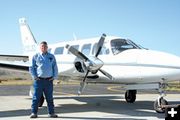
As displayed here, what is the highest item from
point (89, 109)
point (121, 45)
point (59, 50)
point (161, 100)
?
point (121, 45)

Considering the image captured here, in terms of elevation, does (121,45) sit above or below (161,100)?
above

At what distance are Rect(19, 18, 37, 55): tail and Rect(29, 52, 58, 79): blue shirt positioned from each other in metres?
10.3

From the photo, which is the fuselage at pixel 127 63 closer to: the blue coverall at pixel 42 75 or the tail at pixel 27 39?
the blue coverall at pixel 42 75

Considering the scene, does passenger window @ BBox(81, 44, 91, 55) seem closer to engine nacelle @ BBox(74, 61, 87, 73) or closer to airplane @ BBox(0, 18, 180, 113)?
airplane @ BBox(0, 18, 180, 113)

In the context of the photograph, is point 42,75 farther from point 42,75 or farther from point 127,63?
point 127,63

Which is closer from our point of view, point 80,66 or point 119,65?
point 119,65

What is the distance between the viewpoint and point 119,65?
1255 centimetres

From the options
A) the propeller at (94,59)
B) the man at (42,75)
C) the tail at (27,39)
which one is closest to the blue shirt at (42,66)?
the man at (42,75)

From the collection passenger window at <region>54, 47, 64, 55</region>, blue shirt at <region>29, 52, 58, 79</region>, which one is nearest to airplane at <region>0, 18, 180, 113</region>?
passenger window at <region>54, 47, 64, 55</region>

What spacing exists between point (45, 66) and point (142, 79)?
3616 mm

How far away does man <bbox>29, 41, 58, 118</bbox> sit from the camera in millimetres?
10523

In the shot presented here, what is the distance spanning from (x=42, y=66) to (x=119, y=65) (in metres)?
3.23

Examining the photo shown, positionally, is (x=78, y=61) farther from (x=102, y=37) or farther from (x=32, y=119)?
(x=32, y=119)

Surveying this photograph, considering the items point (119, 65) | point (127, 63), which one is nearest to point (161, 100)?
point (127, 63)
